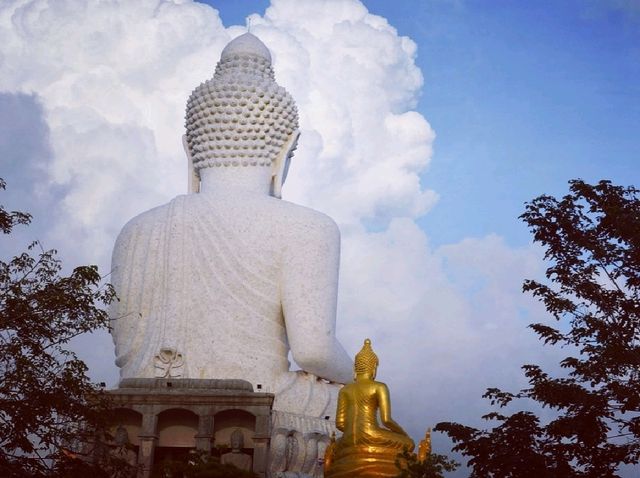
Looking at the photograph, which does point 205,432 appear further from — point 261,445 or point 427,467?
point 427,467

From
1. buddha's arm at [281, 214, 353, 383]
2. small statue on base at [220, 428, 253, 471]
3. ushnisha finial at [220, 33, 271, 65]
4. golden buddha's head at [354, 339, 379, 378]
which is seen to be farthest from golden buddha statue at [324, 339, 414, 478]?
ushnisha finial at [220, 33, 271, 65]

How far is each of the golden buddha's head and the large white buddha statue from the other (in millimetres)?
2402

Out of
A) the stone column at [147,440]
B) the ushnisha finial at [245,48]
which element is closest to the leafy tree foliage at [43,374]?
the stone column at [147,440]

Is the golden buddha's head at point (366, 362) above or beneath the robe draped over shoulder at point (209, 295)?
beneath

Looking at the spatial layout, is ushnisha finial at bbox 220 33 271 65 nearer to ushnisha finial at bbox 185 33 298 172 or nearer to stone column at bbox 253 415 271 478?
ushnisha finial at bbox 185 33 298 172

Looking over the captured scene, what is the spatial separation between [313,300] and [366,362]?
299cm

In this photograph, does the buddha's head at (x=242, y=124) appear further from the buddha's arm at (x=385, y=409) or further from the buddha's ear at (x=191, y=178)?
the buddha's arm at (x=385, y=409)

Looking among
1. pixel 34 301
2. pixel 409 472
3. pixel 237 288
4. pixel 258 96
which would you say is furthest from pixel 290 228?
pixel 409 472

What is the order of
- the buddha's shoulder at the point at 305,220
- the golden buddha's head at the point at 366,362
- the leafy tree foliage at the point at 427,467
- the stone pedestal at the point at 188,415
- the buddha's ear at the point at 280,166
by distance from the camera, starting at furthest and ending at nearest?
1. the buddha's ear at the point at 280,166
2. the buddha's shoulder at the point at 305,220
3. the stone pedestal at the point at 188,415
4. the golden buddha's head at the point at 366,362
5. the leafy tree foliage at the point at 427,467

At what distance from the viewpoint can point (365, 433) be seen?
9.62 metres

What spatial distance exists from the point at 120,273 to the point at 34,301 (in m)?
4.50

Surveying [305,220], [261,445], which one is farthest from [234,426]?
[305,220]

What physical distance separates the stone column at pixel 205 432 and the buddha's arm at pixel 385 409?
2015 mm

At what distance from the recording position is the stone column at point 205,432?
1081 cm
